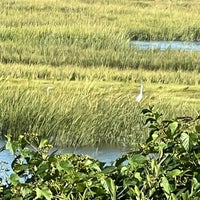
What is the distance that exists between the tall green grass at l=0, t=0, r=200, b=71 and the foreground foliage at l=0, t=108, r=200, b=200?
336 inches

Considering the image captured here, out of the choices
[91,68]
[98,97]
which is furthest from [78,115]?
[91,68]

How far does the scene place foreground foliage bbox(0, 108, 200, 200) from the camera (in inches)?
68.5

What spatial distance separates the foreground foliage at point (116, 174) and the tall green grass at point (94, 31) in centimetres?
853

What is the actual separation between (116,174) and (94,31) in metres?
11.0

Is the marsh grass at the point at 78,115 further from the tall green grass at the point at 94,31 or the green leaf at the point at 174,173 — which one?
the green leaf at the point at 174,173

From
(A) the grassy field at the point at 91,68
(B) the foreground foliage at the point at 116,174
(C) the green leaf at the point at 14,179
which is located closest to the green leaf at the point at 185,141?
(B) the foreground foliage at the point at 116,174

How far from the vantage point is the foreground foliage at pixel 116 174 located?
1.74 m

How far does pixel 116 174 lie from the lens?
1.86 metres

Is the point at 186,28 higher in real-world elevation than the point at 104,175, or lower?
lower

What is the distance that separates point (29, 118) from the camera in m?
6.70

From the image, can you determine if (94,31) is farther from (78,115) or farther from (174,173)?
(174,173)

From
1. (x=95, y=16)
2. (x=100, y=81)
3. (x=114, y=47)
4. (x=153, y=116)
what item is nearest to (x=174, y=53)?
(x=114, y=47)

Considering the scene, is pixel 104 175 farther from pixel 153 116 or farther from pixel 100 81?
pixel 100 81

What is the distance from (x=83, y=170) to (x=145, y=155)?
17 cm
